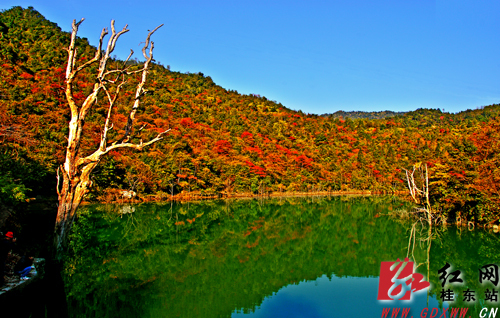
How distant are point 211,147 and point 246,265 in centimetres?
3447

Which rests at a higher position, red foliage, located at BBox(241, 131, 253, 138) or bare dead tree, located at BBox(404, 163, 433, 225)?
red foliage, located at BBox(241, 131, 253, 138)

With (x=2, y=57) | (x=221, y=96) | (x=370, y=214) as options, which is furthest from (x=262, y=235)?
(x=221, y=96)

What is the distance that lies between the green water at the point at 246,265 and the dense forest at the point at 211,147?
2951 millimetres

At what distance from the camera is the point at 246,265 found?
11266 mm

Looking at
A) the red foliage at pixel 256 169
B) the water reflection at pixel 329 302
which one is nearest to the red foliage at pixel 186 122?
the red foliage at pixel 256 169

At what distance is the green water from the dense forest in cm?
295

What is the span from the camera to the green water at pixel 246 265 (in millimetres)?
7484

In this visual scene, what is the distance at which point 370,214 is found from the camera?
2562 centimetres

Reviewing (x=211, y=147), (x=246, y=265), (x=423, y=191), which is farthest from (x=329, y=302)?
(x=211, y=147)

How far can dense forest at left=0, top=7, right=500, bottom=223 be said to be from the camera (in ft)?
54.5

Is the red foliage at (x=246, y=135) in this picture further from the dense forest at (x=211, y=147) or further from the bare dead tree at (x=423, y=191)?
the bare dead tree at (x=423, y=191)

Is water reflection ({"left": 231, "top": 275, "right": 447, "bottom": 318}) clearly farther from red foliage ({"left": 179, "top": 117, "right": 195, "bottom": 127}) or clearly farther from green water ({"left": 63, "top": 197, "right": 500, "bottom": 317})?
red foliage ({"left": 179, "top": 117, "right": 195, "bottom": 127})

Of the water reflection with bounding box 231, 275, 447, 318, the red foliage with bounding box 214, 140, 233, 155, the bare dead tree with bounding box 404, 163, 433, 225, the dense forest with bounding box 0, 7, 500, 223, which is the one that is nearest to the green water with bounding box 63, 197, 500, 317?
the water reflection with bounding box 231, 275, 447, 318

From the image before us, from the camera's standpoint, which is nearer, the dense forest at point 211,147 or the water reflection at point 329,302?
the water reflection at point 329,302
